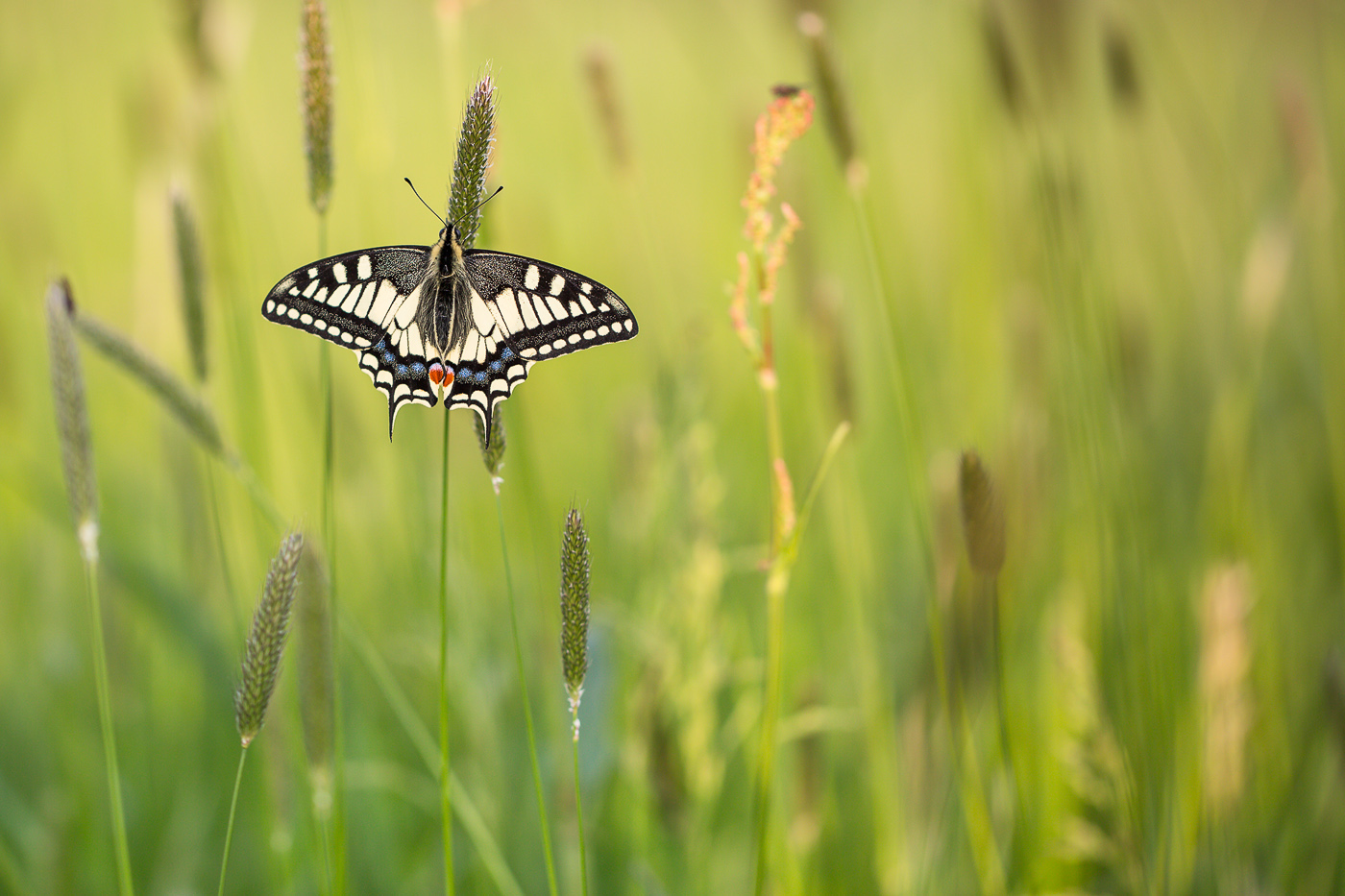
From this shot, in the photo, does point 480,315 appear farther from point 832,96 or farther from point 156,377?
point 832,96

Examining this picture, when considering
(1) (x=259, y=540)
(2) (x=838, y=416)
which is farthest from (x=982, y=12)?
(1) (x=259, y=540)

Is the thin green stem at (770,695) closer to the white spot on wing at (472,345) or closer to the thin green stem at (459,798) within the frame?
the thin green stem at (459,798)

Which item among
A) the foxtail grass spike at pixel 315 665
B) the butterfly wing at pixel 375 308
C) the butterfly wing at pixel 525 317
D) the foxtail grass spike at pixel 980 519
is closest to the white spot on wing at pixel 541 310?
the butterfly wing at pixel 525 317

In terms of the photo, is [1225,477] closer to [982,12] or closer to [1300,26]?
[982,12]

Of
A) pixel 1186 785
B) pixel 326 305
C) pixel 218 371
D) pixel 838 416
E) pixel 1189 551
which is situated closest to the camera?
pixel 326 305

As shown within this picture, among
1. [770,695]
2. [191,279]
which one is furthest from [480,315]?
[770,695]

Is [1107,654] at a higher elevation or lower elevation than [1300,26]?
lower

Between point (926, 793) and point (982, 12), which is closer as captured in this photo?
point (982, 12)
